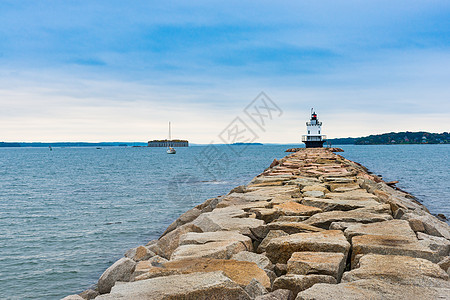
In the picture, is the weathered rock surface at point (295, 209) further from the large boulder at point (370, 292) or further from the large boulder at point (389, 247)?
the large boulder at point (370, 292)

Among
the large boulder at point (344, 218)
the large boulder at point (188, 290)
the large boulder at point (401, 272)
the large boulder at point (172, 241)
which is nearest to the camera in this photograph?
the large boulder at point (188, 290)

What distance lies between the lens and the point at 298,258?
3174mm

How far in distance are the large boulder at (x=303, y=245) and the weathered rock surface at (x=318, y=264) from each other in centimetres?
17

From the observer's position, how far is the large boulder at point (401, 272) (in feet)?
8.87

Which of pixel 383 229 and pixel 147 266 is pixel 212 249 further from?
pixel 383 229

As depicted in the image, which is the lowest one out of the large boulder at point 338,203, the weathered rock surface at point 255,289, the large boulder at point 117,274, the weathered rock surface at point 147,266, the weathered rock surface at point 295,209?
the large boulder at point 117,274

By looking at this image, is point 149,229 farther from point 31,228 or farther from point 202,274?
point 202,274

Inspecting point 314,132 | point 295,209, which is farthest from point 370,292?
point 314,132

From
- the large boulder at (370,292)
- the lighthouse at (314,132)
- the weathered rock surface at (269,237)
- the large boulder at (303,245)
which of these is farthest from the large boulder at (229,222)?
the lighthouse at (314,132)

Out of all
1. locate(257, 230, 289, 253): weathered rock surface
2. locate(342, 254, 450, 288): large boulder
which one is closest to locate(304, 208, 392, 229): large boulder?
locate(257, 230, 289, 253): weathered rock surface

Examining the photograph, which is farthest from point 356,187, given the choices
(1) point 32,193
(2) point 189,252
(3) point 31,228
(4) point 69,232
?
(1) point 32,193

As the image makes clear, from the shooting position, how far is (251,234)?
4.42m

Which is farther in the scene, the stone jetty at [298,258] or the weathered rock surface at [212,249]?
the weathered rock surface at [212,249]

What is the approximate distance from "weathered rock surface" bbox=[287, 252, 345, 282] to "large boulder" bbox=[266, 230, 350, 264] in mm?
172
